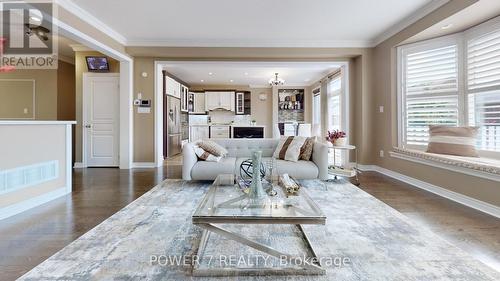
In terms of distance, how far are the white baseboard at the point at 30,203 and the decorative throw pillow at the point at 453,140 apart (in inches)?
212

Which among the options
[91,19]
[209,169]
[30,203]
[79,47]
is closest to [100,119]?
[79,47]

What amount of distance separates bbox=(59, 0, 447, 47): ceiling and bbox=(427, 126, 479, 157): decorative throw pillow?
1778mm

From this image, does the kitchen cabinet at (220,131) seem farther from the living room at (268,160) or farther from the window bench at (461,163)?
the window bench at (461,163)

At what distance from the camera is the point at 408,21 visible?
427cm

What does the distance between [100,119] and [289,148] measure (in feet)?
14.5

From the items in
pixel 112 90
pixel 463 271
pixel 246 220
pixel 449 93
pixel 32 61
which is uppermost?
pixel 32 61

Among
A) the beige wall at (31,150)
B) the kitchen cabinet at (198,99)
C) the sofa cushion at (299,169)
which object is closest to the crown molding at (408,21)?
the sofa cushion at (299,169)

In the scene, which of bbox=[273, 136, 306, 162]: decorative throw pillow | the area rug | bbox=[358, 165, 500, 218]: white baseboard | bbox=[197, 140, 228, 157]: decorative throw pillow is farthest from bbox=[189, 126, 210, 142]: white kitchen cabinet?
the area rug

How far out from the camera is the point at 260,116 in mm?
10375

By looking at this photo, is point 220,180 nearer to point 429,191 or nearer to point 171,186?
point 171,186

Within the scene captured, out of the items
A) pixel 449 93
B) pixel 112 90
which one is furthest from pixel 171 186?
pixel 449 93

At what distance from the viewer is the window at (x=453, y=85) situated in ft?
11.4

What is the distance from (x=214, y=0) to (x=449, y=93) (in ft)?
12.6

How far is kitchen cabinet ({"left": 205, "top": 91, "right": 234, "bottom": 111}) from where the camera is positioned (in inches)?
396
